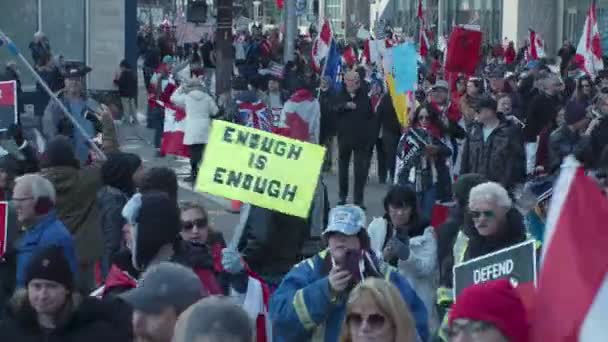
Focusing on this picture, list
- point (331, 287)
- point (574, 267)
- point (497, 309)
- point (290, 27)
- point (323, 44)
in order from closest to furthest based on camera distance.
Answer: point (574, 267)
point (497, 309)
point (331, 287)
point (323, 44)
point (290, 27)

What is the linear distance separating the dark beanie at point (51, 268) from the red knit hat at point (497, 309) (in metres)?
1.84

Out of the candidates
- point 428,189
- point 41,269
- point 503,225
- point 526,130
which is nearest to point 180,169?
point 526,130

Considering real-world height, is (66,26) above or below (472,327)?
above

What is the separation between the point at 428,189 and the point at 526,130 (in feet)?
11.4

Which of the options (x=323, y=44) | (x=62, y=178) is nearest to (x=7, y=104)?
(x=62, y=178)

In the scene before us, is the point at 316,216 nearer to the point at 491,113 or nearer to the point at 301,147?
the point at 491,113

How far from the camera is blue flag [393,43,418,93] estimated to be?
54.2ft

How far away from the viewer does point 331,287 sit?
229 inches

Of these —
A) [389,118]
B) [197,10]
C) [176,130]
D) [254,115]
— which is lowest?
[176,130]

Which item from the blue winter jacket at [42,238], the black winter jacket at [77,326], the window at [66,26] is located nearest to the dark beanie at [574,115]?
the blue winter jacket at [42,238]

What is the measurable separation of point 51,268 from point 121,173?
10.7ft

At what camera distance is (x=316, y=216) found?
12.1 metres

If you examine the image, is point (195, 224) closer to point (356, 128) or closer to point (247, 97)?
point (356, 128)

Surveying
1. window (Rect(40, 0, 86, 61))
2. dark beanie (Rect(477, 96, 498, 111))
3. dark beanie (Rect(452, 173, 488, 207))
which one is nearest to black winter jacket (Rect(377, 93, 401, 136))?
dark beanie (Rect(477, 96, 498, 111))
